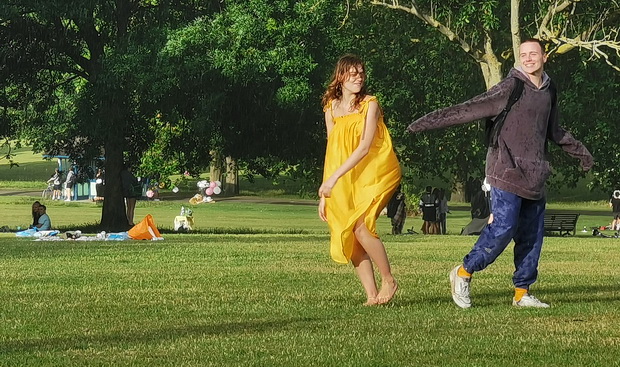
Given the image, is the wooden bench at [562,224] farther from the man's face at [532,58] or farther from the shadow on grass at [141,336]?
the shadow on grass at [141,336]

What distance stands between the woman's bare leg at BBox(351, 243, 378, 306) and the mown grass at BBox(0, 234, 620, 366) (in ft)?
0.52

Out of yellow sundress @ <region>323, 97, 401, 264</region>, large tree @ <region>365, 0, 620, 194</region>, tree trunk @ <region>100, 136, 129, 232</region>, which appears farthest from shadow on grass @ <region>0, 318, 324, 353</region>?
tree trunk @ <region>100, 136, 129, 232</region>

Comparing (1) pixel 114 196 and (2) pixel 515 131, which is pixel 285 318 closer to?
(2) pixel 515 131

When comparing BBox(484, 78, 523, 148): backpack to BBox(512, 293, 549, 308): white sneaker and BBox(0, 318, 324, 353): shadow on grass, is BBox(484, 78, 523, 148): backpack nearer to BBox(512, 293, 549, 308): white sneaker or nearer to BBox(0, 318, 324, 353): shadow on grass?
BBox(512, 293, 549, 308): white sneaker

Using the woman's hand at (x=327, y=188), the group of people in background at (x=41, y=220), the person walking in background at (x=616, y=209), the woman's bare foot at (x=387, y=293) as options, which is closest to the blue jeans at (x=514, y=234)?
the woman's bare foot at (x=387, y=293)

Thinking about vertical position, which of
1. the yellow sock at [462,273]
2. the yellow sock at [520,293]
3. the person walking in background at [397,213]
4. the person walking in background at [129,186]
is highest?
the yellow sock at [462,273]

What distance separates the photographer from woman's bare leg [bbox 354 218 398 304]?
35.4 feet

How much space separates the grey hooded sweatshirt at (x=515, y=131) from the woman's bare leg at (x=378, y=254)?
0.89 m

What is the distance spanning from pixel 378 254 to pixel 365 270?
0.23 metres

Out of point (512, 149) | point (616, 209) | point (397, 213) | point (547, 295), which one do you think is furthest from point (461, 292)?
point (616, 209)

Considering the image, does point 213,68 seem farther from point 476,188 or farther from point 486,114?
point 486,114

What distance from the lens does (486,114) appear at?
1061 cm

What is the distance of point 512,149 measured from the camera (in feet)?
34.7

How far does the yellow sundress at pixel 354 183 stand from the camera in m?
10.7
